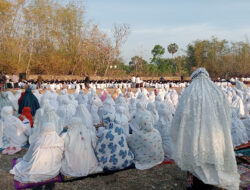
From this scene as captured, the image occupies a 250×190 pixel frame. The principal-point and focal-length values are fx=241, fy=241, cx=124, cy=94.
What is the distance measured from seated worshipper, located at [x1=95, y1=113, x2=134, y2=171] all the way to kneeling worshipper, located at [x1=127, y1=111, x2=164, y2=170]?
237 mm

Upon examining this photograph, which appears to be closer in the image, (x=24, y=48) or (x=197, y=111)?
(x=197, y=111)

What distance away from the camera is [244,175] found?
309 centimetres

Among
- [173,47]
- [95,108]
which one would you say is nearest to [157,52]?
[173,47]

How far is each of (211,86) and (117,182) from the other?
176cm

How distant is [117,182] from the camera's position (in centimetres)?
326

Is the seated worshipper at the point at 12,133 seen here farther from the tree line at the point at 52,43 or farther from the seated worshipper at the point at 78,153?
the tree line at the point at 52,43

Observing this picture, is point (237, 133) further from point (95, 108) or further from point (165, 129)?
point (95, 108)

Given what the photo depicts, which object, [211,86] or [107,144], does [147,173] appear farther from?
[211,86]

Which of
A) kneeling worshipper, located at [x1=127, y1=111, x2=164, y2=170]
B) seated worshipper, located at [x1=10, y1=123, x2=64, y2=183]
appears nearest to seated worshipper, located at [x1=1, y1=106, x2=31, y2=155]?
seated worshipper, located at [x1=10, y1=123, x2=64, y2=183]

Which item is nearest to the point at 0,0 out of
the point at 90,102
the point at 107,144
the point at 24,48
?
the point at 24,48

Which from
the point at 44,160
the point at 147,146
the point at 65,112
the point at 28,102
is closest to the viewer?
the point at 44,160

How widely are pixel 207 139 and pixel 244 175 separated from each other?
102 cm

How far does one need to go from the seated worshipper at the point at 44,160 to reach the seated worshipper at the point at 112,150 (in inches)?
21.7

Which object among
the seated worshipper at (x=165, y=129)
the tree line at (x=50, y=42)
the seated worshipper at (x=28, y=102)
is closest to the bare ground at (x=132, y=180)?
the seated worshipper at (x=165, y=129)
